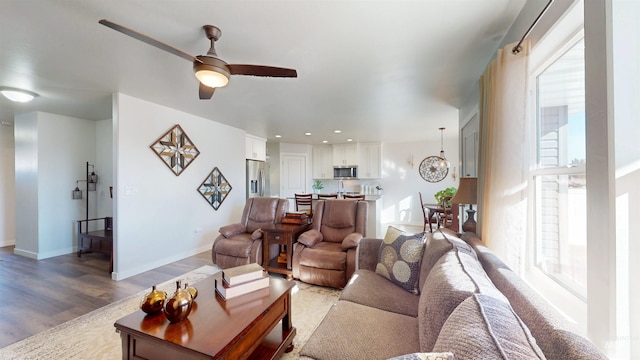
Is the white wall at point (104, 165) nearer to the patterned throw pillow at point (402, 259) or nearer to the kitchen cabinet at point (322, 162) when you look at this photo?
the kitchen cabinet at point (322, 162)

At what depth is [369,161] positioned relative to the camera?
712 centimetres

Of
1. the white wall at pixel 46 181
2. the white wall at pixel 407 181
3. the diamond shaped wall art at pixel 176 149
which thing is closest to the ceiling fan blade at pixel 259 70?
the diamond shaped wall art at pixel 176 149

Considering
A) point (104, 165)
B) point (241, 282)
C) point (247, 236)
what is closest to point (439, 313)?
point (241, 282)

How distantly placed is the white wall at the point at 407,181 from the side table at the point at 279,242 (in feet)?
14.6

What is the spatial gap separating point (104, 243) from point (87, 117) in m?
2.43

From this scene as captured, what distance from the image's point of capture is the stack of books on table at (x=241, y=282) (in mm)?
1623

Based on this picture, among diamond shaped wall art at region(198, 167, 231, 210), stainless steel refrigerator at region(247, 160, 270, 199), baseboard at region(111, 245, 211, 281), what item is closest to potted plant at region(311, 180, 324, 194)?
stainless steel refrigerator at region(247, 160, 270, 199)

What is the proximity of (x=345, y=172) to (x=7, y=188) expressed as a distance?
24.7 feet

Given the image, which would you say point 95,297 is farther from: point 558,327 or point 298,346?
point 558,327

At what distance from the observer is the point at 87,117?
436 centimetres

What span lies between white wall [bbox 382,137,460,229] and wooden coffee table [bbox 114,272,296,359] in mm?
5817

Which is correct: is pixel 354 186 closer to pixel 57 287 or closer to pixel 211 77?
pixel 211 77

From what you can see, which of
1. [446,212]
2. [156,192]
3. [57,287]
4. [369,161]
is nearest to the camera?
[57,287]

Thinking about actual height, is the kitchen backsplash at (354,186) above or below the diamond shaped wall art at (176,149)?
below
